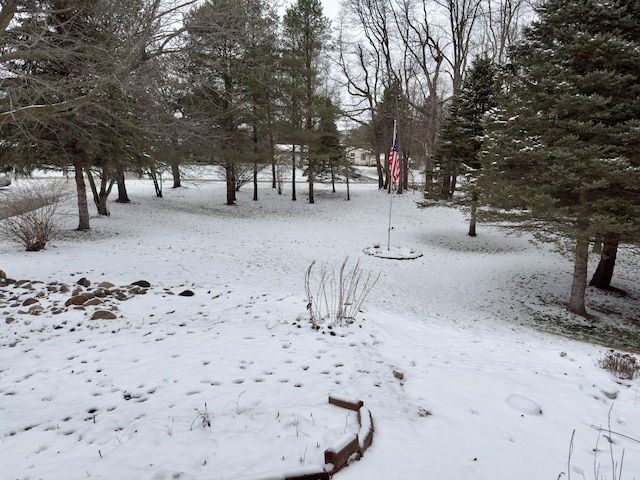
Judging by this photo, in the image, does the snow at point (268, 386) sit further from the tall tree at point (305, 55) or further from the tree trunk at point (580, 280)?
the tall tree at point (305, 55)

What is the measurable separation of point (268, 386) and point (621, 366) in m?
3.77

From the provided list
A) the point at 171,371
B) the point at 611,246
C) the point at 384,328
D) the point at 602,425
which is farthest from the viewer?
the point at 611,246

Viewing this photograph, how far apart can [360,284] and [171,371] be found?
226 inches

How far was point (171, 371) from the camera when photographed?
3.56 m

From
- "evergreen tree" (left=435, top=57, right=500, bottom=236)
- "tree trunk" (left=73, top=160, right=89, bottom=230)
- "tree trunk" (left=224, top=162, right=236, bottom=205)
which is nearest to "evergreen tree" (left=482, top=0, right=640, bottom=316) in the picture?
"evergreen tree" (left=435, top=57, right=500, bottom=236)

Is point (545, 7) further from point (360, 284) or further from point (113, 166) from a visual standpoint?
point (113, 166)

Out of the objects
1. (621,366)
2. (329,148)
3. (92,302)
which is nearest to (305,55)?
(329,148)

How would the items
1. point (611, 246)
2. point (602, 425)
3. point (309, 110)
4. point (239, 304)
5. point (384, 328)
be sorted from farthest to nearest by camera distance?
point (309, 110) → point (611, 246) → point (239, 304) → point (384, 328) → point (602, 425)

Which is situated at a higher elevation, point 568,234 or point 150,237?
point 568,234

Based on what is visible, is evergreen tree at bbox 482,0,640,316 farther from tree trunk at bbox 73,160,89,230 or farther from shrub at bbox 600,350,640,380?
tree trunk at bbox 73,160,89,230

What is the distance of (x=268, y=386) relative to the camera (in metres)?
3.27

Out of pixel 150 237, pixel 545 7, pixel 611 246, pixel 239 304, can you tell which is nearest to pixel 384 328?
pixel 239 304

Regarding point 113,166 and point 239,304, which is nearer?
point 239,304

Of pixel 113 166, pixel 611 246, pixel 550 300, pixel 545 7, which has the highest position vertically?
pixel 545 7
